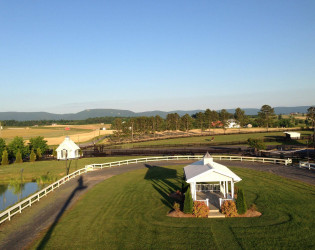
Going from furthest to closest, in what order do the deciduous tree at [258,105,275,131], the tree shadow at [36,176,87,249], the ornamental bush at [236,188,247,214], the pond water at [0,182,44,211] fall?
1. the deciduous tree at [258,105,275,131]
2. the pond water at [0,182,44,211]
3. the ornamental bush at [236,188,247,214]
4. the tree shadow at [36,176,87,249]

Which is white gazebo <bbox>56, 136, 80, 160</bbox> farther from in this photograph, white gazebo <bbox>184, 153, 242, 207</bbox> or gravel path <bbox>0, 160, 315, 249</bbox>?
white gazebo <bbox>184, 153, 242, 207</bbox>

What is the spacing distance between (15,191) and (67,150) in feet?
57.8

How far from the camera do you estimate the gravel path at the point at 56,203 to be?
691 inches

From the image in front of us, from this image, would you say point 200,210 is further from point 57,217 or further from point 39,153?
point 39,153

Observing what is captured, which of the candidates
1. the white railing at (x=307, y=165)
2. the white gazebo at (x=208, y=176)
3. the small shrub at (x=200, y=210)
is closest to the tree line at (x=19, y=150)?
the white gazebo at (x=208, y=176)

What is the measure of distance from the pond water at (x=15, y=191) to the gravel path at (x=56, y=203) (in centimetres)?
452

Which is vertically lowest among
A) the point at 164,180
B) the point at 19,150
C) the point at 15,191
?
the point at 15,191

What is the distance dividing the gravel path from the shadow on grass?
493cm

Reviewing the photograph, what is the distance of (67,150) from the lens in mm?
51625

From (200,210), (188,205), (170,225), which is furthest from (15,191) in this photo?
(200,210)

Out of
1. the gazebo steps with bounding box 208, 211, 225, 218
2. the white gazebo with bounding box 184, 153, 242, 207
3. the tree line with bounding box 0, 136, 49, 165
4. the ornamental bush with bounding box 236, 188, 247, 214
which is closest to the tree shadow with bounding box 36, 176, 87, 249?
the white gazebo with bounding box 184, 153, 242, 207

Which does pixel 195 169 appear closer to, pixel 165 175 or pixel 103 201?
pixel 103 201

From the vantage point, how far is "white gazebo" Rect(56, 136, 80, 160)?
51294 mm

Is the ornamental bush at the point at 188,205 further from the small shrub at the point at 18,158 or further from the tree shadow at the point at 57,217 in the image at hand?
the small shrub at the point at 18,158
